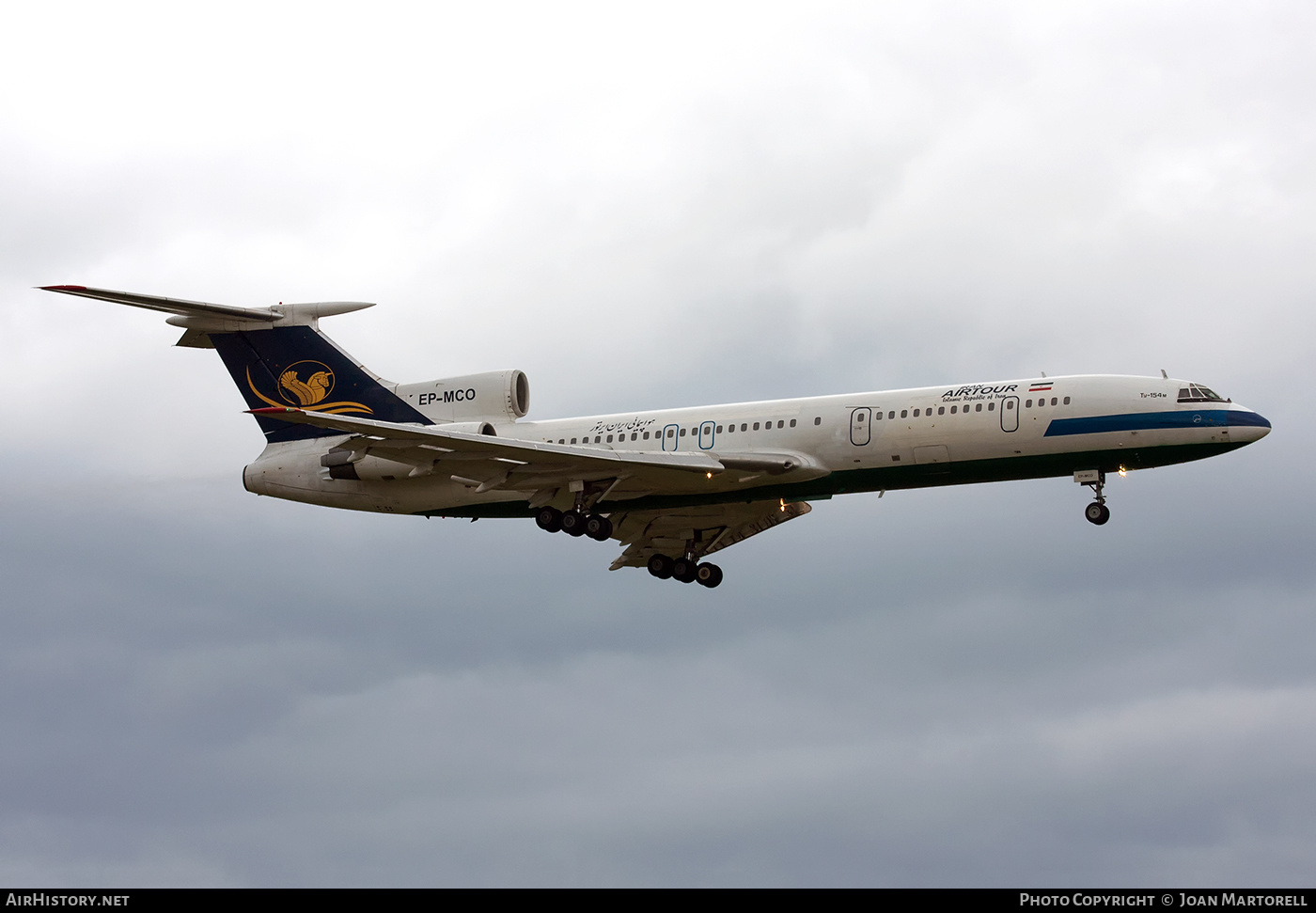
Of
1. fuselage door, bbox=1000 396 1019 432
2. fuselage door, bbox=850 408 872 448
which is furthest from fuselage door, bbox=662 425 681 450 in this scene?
fuselage door, bbox=1000 396 1019 432

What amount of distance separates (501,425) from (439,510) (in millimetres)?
2981

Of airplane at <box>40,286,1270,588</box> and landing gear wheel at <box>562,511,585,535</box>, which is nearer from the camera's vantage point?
airplane at <box>40,286,1270,588</box>

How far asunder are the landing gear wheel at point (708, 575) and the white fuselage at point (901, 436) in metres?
5.52

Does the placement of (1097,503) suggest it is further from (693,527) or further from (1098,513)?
(693,527)

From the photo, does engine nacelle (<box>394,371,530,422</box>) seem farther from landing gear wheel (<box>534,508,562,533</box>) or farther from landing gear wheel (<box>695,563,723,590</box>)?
landing gear wheel (<box>695,563,723,590</box>)

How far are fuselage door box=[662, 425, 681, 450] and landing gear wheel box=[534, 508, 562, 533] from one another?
11.3 ft

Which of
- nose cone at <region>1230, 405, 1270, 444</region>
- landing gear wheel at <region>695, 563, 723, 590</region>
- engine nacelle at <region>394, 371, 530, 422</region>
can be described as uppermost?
engine nacelle at <region>394, 371, 530, 422</region>

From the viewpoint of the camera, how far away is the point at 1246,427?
39375mm

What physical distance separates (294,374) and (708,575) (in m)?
13.4

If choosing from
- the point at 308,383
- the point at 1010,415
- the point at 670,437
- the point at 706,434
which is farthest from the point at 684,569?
the point at 1010,415

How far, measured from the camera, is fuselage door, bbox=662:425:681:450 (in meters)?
43.7

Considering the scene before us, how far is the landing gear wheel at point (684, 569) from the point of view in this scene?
161 ft

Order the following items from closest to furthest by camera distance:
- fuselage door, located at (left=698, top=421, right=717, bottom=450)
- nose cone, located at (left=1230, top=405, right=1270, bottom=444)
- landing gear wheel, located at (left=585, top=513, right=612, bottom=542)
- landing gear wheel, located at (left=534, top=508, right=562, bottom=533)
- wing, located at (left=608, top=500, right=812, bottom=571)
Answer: nose cone, located at (left=1230, top=405, right=1270, bottom=444), fuselage door, located at (left=698, top=421, right=717, bottom=450), landing gear wheel, located at (left=585, top=513, right=612, bottom=542), landing gear wheel, located at (left=534, top=508, right=562, bottom=533), wing, located at (left=608, top=500, right=812, bottom=571)
